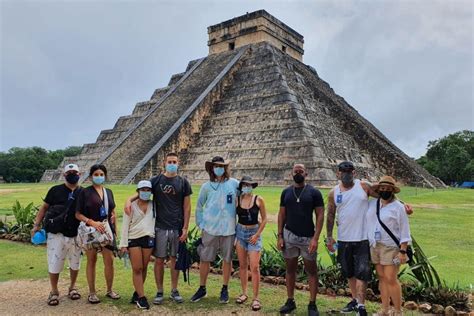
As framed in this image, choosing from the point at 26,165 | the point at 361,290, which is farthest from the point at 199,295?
the point at 26,165

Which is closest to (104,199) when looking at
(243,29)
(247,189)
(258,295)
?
(247,189)

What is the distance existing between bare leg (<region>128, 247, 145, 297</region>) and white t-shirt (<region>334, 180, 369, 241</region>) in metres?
2.17

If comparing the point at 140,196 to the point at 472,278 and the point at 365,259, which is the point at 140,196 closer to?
the point at 365,259

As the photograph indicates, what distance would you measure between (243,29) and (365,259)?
26230 millimetres

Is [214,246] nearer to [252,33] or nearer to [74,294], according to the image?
[74,294]

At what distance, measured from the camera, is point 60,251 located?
4777mm

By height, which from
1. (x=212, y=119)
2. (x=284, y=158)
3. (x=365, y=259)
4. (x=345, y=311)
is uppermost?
(x=212, y=119)

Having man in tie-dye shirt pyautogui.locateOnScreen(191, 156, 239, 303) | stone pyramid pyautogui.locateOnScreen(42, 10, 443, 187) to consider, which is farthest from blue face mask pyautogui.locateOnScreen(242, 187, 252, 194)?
stone pyramid pyautogui.locateOnScreen(42, 10, 443, 187)

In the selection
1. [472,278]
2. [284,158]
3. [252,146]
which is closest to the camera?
[472,278]

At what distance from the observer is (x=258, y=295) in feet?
16.1

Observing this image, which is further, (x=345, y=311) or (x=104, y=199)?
(x=104, y=199)

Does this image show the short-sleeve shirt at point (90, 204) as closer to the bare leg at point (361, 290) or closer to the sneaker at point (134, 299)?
the sneaker at point (134, 299)

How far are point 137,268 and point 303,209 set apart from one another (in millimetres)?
1917

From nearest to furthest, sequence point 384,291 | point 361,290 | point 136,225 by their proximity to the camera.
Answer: point 384,291, point 361,290, point 136,225
